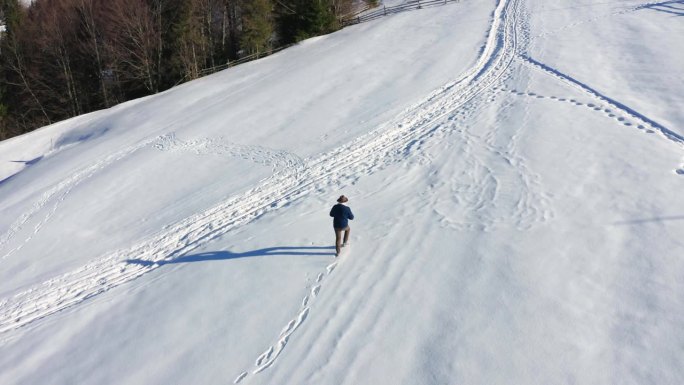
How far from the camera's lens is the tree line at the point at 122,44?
32469 mm

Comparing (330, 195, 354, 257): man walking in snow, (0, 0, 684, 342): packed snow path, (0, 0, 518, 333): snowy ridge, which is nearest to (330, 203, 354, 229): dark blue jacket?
(330, 195, 354, 257): man walking in snow

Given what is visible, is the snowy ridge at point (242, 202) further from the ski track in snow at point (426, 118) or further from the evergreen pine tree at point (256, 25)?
the evergreen pine tree at point (256, 25)

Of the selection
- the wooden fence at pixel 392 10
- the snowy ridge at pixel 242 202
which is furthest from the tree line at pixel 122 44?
the snowy ridge at pixel 242 202

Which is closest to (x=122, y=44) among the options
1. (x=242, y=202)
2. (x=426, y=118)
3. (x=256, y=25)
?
(x=256, y=25)

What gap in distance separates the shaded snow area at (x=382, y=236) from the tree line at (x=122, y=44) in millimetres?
13036

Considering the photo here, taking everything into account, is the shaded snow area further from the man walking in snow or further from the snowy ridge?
the man walking in snow

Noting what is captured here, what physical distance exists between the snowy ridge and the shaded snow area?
8 centimetres

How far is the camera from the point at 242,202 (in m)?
13.4

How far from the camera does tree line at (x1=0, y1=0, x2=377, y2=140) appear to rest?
107 ft

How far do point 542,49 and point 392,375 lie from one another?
838 inches

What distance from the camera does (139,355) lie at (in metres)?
8.28

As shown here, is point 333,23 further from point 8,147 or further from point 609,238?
point 609,238

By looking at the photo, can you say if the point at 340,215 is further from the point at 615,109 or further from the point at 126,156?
the point at 126,156

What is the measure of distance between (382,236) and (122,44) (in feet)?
101
